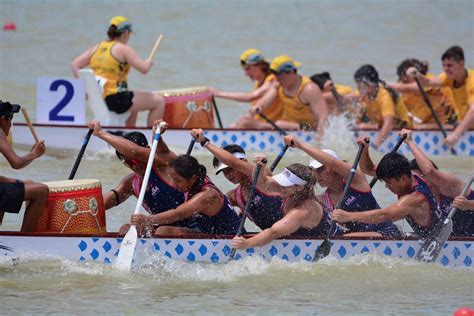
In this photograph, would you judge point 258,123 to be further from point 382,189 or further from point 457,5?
point 457,5

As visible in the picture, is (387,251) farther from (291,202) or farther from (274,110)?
(274,110)

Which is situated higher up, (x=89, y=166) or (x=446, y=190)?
(x=446, y=190)

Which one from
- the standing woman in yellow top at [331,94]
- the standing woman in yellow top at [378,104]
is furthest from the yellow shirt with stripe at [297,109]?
the standing woman in yellow top at [378,104]

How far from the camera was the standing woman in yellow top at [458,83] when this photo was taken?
13.2 metres

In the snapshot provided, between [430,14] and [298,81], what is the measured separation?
11499 millimetres

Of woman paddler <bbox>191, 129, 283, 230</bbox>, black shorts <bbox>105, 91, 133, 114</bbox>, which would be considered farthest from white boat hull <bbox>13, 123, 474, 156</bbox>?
woman paddler <bbox>191, 129, 283, 230</bbox>

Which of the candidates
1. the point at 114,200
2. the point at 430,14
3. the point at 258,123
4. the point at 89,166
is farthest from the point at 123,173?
the point at 430,14

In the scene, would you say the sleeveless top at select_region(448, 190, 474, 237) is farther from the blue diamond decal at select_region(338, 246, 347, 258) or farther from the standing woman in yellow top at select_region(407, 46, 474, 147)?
the standing woman in yellow top at select_region(407, 46, 474, 147)

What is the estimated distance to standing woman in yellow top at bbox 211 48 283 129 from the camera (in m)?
13.5

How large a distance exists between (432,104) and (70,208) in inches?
248

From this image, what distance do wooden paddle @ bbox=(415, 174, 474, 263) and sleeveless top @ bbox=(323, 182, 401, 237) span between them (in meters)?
0.24

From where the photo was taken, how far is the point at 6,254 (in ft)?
28.0

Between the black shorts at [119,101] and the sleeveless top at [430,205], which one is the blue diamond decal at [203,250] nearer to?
the sleeveless top at [430,205]

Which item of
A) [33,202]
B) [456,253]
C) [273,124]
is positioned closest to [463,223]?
[456,253]
